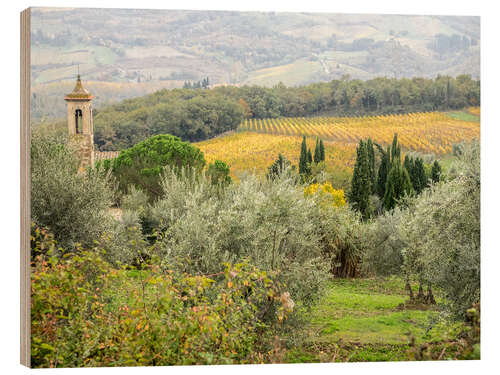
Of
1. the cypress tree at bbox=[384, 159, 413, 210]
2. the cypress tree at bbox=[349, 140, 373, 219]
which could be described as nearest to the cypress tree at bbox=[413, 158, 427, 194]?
the cypress tree at bbox=[384, 159, 413, 210]

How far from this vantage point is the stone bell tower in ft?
31.0

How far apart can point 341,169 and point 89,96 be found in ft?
14.7

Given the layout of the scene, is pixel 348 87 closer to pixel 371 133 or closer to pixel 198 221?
pixel 371 133

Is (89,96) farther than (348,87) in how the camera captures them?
No

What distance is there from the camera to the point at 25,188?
836 cm

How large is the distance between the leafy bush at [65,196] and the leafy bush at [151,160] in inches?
25.7

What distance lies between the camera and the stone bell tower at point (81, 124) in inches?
372

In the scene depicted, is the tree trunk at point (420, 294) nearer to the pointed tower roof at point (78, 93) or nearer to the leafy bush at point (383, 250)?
the leafy bush at point (383, 250)

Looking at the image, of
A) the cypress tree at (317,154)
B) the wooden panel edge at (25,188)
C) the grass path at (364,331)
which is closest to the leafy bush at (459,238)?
the grass path at (364,331)

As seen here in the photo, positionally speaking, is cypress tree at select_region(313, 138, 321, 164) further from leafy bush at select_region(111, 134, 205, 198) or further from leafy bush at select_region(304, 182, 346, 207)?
leafy bush at select_region(111, 134, 205, 198)

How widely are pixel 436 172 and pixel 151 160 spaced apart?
499cm

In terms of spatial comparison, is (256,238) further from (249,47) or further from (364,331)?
(249,47)
